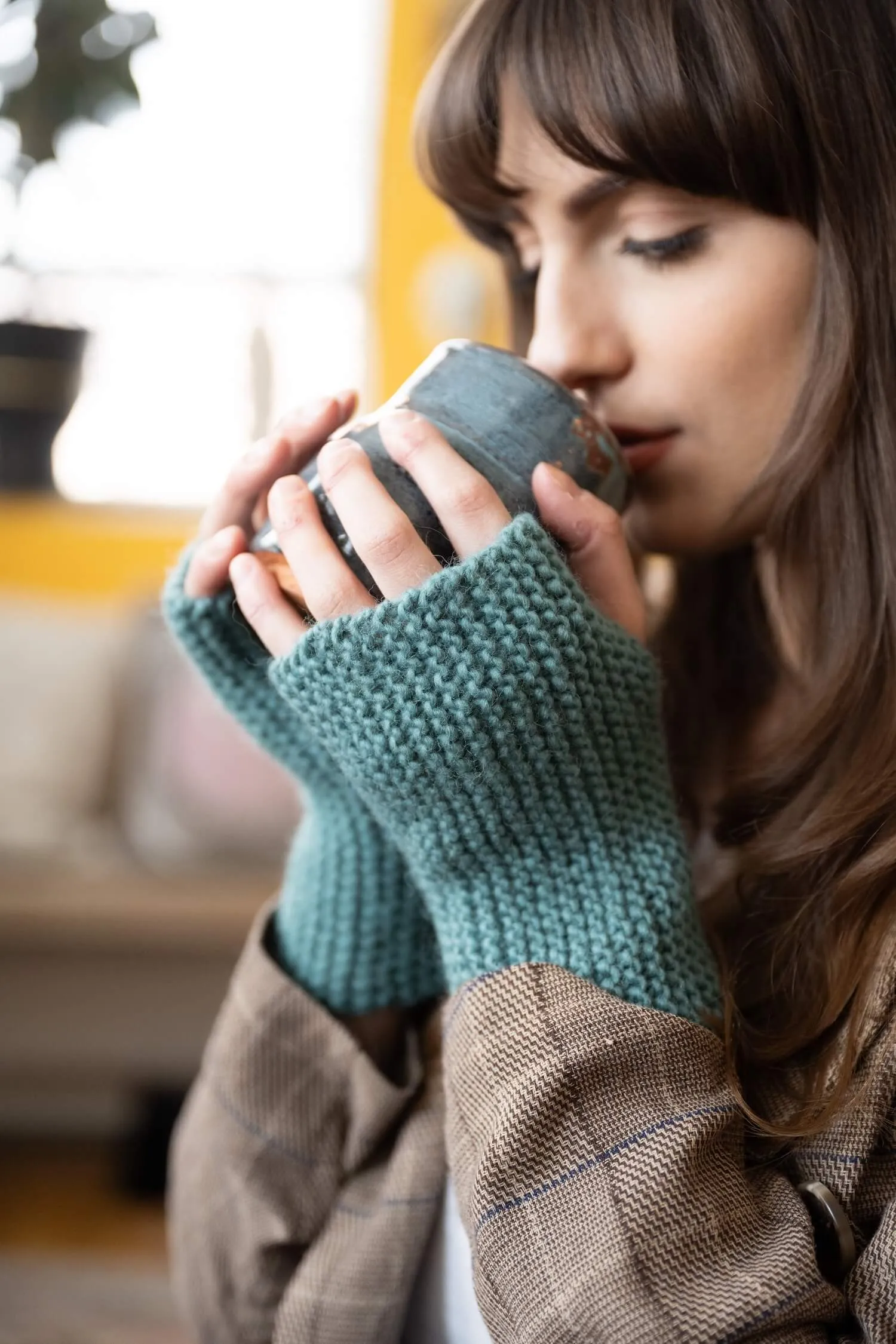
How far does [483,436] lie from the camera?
2.15ft

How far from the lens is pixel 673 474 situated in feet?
2.55

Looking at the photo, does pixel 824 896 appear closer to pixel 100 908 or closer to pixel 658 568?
pixel 658 568

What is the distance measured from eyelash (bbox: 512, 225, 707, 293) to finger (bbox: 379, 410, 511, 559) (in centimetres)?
22

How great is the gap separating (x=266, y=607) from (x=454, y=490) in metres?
0.12

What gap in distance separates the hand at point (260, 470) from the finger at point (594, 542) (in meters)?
0.18

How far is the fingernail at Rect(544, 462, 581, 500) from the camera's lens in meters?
0.65

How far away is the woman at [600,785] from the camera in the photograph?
0.57 meters

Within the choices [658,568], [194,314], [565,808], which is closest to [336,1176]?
[565,808]

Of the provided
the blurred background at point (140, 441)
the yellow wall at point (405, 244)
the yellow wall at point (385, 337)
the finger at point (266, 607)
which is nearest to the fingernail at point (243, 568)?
the finger at point (266, 607)

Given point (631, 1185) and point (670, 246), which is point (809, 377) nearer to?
point (670, 246)

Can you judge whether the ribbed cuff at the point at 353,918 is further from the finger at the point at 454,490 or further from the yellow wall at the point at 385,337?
the yellow wall at the point at 385,337

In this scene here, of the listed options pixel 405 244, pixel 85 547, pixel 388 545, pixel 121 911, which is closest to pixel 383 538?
pixel 388 545

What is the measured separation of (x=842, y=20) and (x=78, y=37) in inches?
45.9

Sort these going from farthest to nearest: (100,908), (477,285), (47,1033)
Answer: (477,285)
(47,1033)
(100,908)
